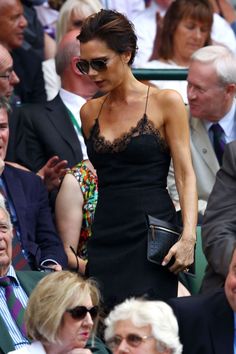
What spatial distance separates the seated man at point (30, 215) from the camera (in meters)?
7.09

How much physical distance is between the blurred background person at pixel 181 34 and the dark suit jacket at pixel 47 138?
4.26 feet

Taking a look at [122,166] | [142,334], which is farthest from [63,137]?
[142,334]

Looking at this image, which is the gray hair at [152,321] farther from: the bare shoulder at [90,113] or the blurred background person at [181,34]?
the blurred background person at [181,34]

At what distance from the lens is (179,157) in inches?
259

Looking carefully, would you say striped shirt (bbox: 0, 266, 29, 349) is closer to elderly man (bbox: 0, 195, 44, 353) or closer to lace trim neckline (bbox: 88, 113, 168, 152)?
elderly man (bbox: 0, 195, 44, 353)

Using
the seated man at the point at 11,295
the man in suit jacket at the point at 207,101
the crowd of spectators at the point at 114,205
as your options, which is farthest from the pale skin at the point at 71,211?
the seated man at the point at 11,295

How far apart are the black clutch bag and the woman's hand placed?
46 millimetres

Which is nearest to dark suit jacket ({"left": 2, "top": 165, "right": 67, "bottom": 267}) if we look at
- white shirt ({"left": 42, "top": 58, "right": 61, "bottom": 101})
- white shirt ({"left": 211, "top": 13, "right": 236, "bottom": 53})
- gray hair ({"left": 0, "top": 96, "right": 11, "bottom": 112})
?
gray hair ({"left": 0, "top": 96, "right": 11, "bottom": 112})

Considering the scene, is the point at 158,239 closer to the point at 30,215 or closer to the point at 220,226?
the point at 220,226

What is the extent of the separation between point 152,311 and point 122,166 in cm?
138

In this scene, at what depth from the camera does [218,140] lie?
8.14 meters

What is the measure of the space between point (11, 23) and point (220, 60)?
7.06 ft

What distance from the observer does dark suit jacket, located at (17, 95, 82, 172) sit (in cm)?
828

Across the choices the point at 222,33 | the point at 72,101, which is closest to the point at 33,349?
the point at 72,101
